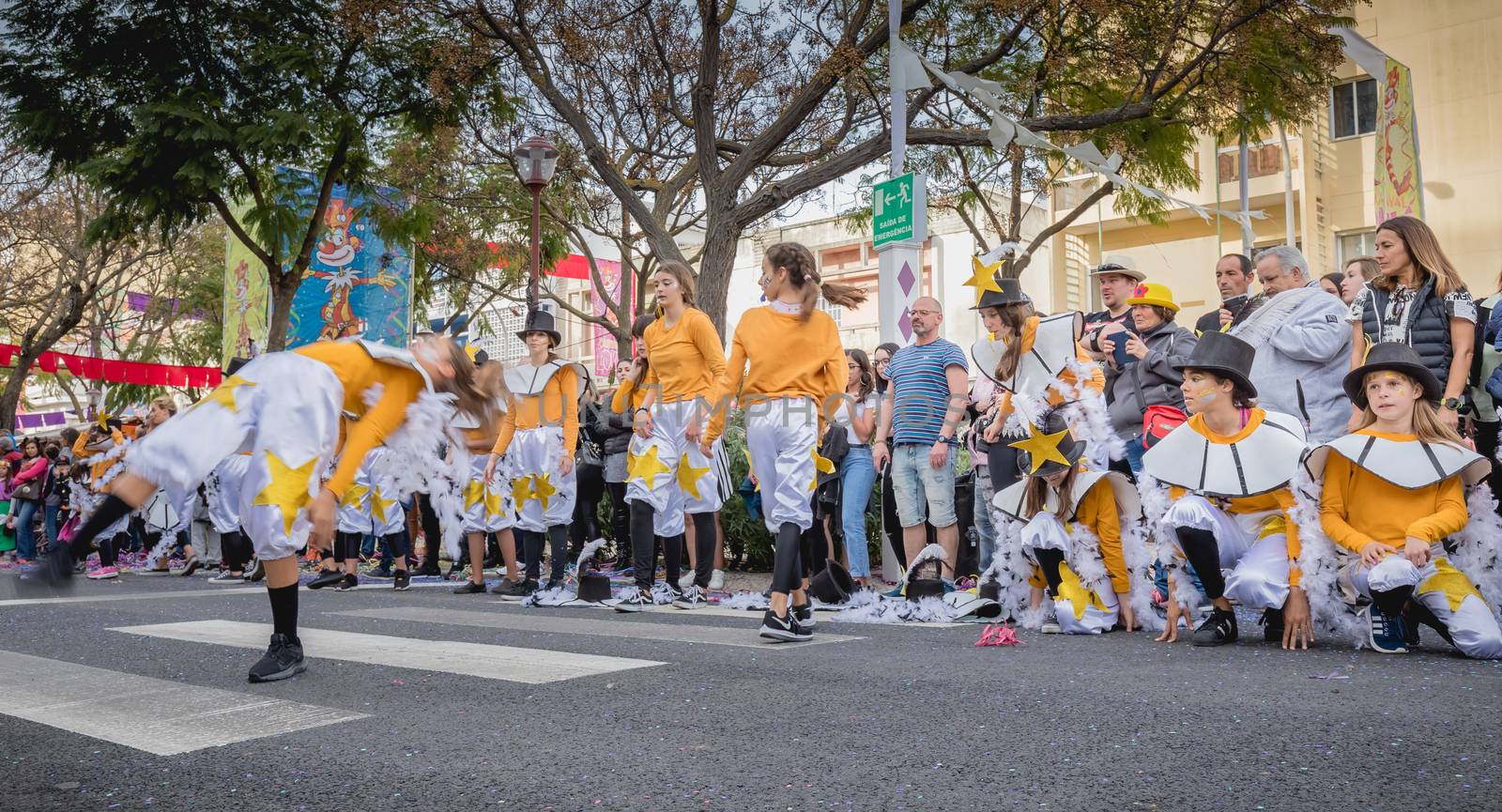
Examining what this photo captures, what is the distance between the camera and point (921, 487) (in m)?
8.70

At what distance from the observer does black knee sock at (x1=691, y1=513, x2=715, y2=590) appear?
871cm

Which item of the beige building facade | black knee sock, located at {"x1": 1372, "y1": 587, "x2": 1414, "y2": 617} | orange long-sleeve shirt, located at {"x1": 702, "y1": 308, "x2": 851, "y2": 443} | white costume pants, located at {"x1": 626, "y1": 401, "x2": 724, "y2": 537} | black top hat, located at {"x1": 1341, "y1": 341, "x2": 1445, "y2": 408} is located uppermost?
the beige building facade

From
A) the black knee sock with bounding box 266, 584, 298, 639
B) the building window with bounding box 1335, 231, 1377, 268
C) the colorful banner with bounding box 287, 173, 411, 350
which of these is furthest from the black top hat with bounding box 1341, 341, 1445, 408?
the building window with bounding box 1335, 231, 1377, 268

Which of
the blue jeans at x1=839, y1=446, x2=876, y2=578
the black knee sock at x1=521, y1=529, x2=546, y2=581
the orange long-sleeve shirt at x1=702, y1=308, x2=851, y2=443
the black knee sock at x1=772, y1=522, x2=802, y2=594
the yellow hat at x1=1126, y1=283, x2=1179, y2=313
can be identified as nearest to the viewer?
the black knee sock at x1=772, y1=522, x2=802, y2=594

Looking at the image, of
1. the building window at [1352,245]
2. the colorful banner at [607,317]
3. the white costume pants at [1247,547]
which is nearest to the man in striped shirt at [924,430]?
the white costume pants at [1247,547]

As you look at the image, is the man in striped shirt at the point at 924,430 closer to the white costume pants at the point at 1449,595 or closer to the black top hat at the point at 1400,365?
the black top hat at the point at 1400,365

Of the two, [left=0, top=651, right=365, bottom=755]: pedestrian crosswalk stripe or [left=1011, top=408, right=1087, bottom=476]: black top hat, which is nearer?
[left=0, top=651, right=365, bottom=755]: pedestrian crosswalk stripe

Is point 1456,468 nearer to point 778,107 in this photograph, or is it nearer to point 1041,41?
point 1041,41

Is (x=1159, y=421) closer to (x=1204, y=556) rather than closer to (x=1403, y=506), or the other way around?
(x=1204, y=556)

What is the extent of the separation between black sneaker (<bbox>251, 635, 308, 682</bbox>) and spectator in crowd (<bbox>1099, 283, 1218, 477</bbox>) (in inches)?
184

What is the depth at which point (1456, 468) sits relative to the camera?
17.1ft

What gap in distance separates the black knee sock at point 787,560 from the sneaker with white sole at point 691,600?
6.30 feet

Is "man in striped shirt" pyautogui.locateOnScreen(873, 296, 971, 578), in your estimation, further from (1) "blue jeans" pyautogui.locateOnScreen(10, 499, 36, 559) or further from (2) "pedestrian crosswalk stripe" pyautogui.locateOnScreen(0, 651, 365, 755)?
(1) "blue jeans" pyautogui.locateOnScreen(10, 499, 36, 559)

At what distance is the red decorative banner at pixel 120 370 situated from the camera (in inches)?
1044
